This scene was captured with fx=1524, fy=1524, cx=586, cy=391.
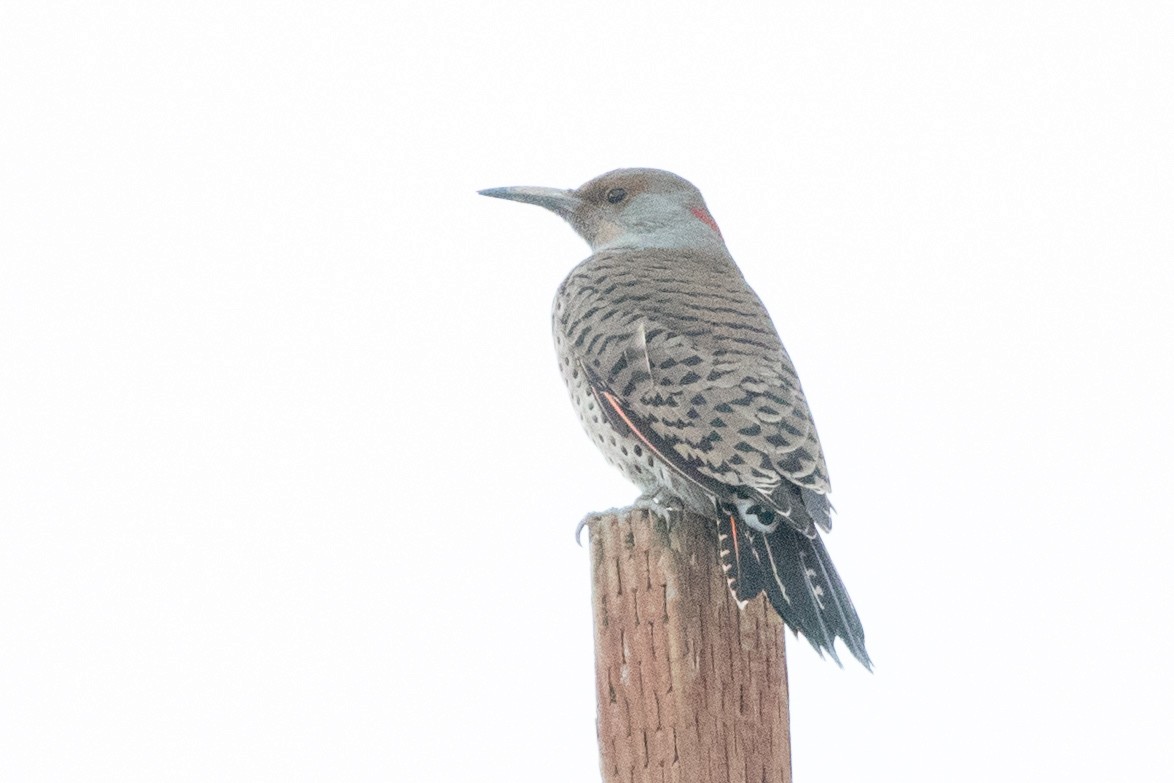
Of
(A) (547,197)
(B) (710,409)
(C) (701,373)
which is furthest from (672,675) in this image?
(A) (547,197)

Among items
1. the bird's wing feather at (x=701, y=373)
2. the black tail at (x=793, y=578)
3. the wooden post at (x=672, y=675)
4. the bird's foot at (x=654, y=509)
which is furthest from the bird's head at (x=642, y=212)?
the wooden post at (x=672, y=675)

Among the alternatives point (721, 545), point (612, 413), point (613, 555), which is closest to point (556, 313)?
point (612, 413)

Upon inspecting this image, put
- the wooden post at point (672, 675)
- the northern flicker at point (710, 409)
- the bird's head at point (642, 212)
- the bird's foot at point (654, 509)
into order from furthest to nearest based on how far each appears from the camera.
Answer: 1. the bird's head at point (642, 212)
2. the northern flicker at point (710, 409)
3. the bird's foot at point (654, 509)
4. the wooden post at point (672, 675)

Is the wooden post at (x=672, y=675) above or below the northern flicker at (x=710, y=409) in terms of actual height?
below

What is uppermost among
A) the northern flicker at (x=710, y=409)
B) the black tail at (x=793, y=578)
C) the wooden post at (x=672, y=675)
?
the northern flicker at (x=710, y=409)

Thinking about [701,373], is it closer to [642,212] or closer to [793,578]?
[793,578]

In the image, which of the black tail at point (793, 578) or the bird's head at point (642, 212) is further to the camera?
the bird's head at point (642, 212)

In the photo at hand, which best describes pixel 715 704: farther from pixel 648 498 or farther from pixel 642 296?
pixel 642 296

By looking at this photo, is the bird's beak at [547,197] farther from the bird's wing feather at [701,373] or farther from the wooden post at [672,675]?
the wooden post at [672,675]
